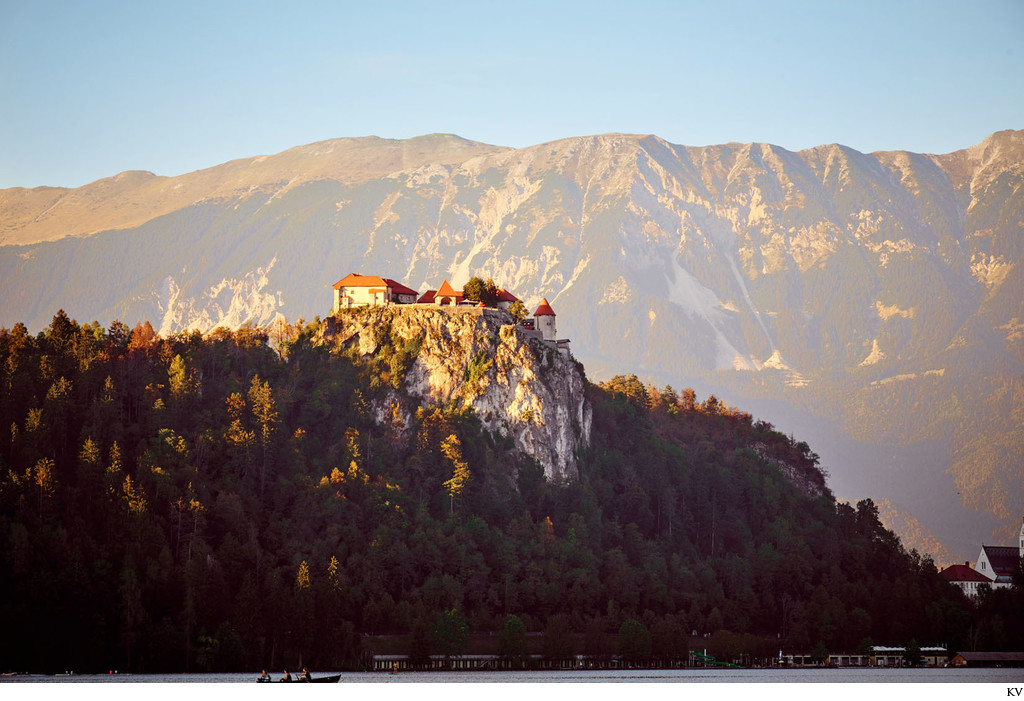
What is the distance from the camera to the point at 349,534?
142m

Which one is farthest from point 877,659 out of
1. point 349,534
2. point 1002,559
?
point 349,534

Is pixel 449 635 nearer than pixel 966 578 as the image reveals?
Yes

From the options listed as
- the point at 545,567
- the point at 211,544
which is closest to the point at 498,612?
the point at 545,567

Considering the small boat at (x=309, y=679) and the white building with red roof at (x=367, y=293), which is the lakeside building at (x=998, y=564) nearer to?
the white building with red roof at (x=367, y=293)

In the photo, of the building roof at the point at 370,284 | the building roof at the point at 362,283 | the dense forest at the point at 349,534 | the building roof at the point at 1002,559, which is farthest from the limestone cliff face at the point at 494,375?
the building roof at the point at 1002,559

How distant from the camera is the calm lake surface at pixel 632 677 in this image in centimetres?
11450

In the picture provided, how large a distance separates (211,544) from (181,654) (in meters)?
18.6

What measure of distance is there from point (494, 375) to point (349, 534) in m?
24.5

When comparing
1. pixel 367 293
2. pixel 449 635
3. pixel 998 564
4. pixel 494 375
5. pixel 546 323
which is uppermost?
pixel 367 293

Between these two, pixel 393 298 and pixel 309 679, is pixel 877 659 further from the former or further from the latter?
pixel 393 298

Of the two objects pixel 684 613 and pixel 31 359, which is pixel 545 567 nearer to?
pixel 684 613

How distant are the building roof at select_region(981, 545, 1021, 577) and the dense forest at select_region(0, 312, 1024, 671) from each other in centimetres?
1432

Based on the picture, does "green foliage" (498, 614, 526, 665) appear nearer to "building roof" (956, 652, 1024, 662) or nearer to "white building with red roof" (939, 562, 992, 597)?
"building roof" (956, 652, 1024, 662)
